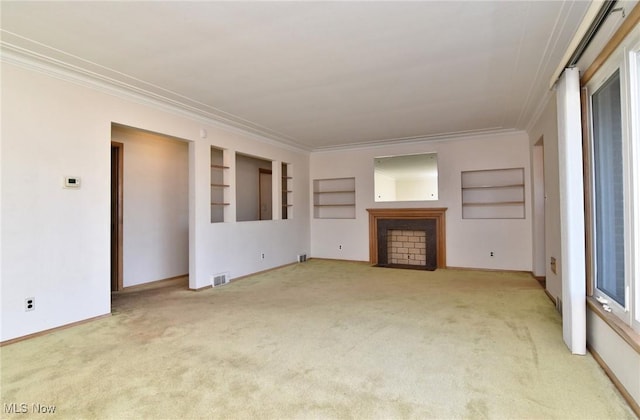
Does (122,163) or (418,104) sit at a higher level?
(418,104)

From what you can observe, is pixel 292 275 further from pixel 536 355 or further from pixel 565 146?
pixel 565 146

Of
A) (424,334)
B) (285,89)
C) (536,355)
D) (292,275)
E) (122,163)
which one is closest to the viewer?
(536,355)

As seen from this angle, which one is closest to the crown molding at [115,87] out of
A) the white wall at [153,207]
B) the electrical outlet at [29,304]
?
the white wall at [153,207]

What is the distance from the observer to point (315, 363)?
8.04 feet

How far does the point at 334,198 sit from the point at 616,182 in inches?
226

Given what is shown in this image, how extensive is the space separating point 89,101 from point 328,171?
489cm

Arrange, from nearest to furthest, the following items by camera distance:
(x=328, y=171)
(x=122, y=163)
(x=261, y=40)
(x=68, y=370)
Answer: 1. (x=68, y=370)
2. (x=261, y=40)
3. (x=122, y=163)
4. (x=328, y=171)

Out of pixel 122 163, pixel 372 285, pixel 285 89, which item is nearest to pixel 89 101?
pixel 122 163

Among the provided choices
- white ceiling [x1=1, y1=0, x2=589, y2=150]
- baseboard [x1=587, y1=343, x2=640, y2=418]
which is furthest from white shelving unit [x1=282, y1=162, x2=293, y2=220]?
baseboard [x1=587, y1=343, x2=640, y2=418]

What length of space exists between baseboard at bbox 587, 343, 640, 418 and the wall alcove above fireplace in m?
3.96

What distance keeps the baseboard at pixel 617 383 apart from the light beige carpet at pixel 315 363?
0.04 metres

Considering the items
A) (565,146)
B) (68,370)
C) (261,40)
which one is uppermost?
(261,40)

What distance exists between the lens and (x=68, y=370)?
2373 millimetres

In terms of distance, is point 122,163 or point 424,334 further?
point 122,163
